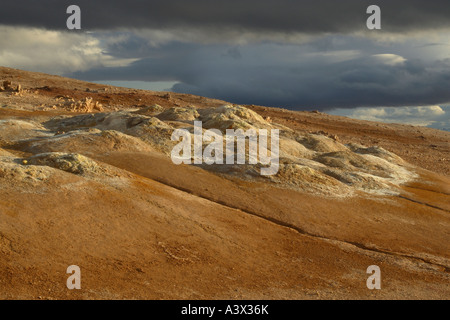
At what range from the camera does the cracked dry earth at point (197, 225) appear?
9438 millimetres

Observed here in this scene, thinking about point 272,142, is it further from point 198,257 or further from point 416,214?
point 198,257

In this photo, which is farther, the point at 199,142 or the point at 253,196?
the point at 199,142

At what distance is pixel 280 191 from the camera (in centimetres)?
1506

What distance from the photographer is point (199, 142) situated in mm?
18000

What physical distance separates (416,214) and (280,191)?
4.71 m

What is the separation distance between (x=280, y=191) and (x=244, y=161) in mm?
2087

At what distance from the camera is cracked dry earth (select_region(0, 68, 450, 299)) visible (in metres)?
9.44

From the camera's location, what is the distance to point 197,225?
1177 centimetres

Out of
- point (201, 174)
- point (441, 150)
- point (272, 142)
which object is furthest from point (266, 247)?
point (441, 150)
